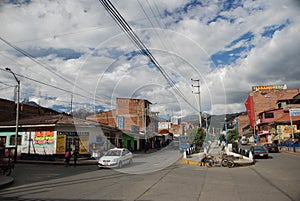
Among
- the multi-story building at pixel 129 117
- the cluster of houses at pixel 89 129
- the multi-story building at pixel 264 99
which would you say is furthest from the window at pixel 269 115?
the multi-story building at pixel 129 117

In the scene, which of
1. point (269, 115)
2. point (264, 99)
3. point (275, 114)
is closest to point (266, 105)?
point (264, 99)

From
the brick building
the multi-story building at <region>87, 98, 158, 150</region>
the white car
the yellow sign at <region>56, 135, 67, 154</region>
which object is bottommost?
the white car

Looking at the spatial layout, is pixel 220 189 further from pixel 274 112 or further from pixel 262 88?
pixel 262 88

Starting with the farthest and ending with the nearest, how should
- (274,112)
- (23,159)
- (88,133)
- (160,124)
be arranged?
1. (160,124)
2. (274,112)
3. (88,133)
4. (23,159)

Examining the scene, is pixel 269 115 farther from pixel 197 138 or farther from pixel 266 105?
pixel 197 138

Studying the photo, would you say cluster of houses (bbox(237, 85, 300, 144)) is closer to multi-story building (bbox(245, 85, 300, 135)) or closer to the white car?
multi-story building (bbox(245, 85, 300, 135))

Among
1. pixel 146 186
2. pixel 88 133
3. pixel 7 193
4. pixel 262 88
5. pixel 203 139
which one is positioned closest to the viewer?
pixel 7 193

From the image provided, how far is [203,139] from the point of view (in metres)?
38.3

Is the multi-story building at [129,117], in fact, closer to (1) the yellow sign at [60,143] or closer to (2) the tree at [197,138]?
(2) the tree at [197,138]

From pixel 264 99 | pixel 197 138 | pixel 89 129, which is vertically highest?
pixel 264 99

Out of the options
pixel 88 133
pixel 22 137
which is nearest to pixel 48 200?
pixel 88 133

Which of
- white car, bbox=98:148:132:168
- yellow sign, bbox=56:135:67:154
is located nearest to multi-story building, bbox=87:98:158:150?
yellow sign, bbox=56:135:67:154

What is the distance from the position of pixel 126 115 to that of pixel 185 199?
43645 mm

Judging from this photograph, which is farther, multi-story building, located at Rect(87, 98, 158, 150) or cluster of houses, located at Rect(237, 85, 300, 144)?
cluster of houses, located at Rect(237, 85, 300, 144)
